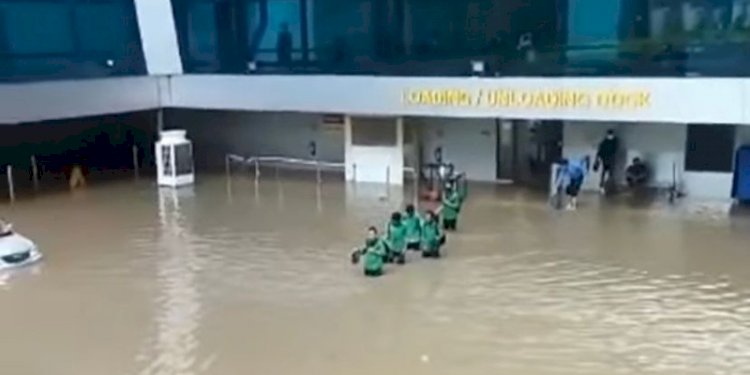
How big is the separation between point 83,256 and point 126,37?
9.57 meters

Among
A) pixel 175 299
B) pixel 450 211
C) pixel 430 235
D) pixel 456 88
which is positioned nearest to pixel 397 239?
pixel 430 235

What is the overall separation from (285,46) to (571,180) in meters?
7.82

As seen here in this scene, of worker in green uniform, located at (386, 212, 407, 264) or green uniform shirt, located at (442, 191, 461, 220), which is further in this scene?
green uniform shirt, located at (442, 191, 461, 220)

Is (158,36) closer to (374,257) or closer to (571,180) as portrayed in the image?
(571,180)

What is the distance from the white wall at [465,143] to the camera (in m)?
24.8

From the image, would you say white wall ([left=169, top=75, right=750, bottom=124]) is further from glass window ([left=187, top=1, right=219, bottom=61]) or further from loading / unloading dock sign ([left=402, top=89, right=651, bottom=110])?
glass window ([left=187, top=1, right=219, bottom=61])

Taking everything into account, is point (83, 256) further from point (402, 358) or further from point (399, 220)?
point (402, 358)

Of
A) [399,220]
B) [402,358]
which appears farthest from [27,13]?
[402,358]

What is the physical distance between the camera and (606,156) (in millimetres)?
22922

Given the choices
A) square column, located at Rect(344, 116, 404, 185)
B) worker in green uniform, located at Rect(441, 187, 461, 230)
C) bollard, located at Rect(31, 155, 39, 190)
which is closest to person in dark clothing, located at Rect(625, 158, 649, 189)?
square column, located at Rect(344, 116, 404, 185)

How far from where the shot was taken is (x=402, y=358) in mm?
11797

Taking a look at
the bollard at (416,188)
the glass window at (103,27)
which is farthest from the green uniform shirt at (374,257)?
the glass window at (103,27)

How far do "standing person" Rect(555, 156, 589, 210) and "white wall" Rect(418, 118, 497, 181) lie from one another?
3.33 meters

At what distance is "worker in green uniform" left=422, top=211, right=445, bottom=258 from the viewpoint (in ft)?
54.3
